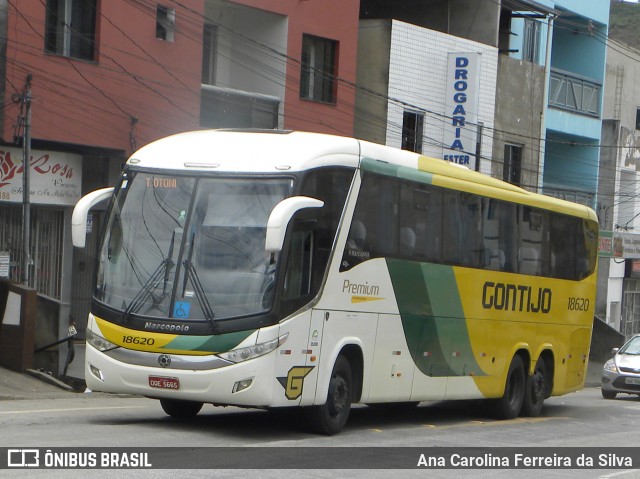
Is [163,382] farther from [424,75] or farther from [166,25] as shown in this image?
[424,75]

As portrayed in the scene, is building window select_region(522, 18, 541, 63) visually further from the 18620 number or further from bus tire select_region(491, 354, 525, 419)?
bus tire select_region(491, 354, 525, 419)

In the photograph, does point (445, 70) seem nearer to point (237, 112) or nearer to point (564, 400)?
point (237, 112)

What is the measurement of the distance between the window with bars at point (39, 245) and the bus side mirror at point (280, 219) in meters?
12.5

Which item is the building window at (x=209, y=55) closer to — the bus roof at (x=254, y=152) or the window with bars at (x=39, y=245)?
the window with bars at (x=39, y=245)

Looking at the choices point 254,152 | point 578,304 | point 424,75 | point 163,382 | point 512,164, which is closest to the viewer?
point 163,382

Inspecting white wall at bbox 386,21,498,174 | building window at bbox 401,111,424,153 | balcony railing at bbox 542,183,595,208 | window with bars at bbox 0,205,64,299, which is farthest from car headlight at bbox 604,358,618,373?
balcony railing at bbox 542,183,595,208

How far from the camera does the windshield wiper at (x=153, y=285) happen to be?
1273 centimetres

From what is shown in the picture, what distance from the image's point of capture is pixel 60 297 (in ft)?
82.7

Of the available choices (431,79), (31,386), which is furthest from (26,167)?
(431,79)

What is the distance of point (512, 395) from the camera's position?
19359mm

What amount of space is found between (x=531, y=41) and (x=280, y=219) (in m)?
28.8

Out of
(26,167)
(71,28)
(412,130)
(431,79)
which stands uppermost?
(431,79)

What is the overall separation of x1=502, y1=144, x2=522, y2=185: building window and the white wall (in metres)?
2.61

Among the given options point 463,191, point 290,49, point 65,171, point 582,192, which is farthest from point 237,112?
point 582,192
